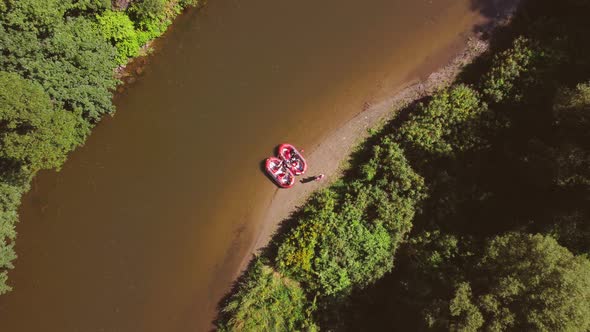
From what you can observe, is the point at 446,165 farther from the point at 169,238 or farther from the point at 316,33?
the point at 169,238

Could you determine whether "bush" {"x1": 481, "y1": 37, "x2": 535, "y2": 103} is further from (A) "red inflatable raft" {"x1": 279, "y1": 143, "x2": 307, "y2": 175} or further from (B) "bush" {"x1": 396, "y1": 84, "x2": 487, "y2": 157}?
(A) "red inflatable raft" {"x1": 279, "y1": 143, "x2": 307, "y2": 175}

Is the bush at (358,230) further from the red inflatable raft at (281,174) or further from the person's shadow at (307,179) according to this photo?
Answer: the red inflatable raft at (281,174)

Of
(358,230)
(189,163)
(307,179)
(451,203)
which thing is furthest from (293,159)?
(451,203)

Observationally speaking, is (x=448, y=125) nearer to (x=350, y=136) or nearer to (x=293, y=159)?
(x=350, y=136)

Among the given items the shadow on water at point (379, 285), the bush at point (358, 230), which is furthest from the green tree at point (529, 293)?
the bush at point (358, 230)

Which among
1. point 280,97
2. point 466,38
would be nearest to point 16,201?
point 280,97
